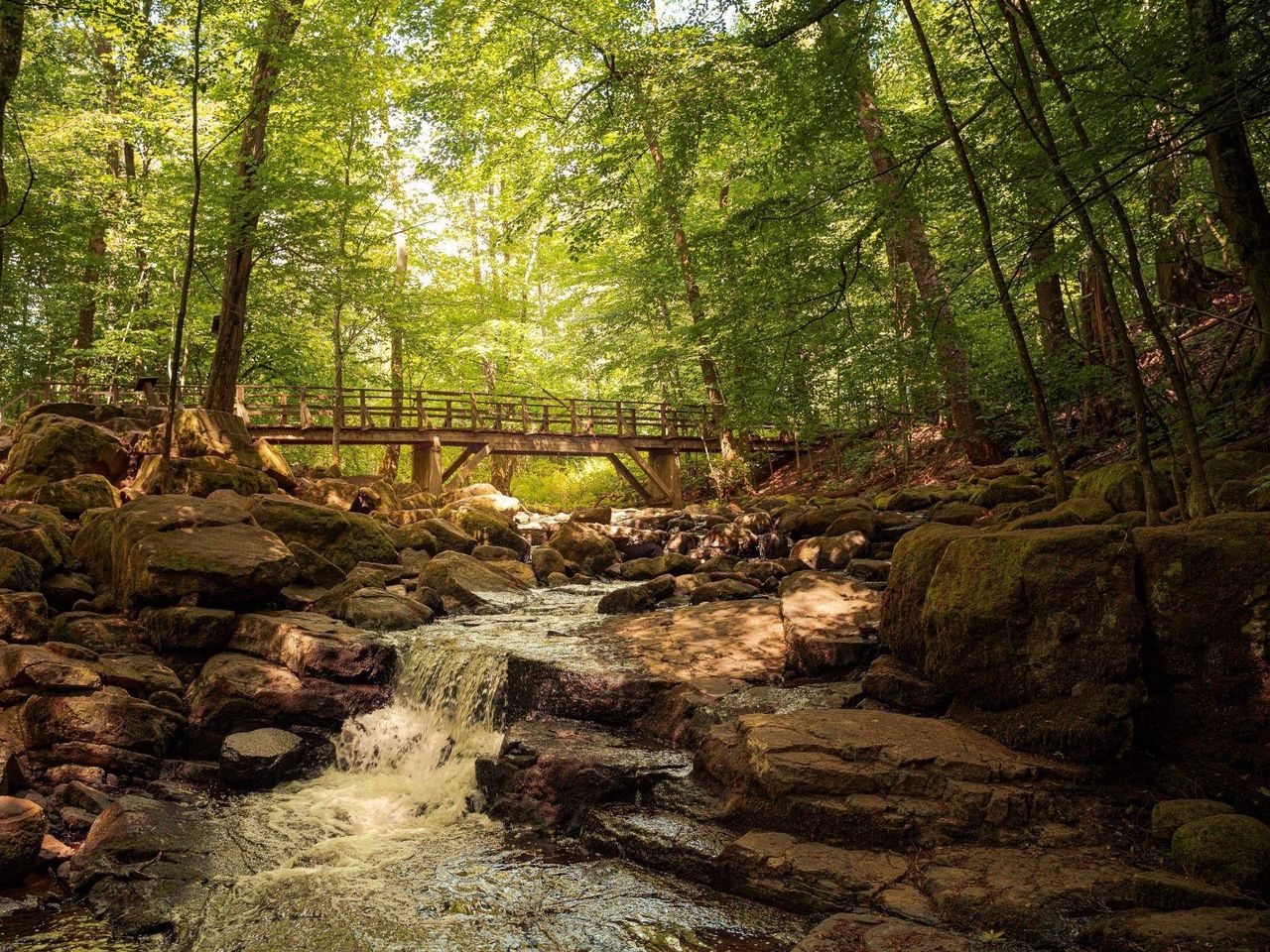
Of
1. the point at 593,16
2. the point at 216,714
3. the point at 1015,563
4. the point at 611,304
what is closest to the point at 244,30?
the point at 593,16

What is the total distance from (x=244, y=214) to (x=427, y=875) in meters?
11.2

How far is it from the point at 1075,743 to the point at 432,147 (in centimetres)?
1500

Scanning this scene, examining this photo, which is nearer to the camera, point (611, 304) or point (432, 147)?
point (432, 147)

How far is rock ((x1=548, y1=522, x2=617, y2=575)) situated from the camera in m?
12.7

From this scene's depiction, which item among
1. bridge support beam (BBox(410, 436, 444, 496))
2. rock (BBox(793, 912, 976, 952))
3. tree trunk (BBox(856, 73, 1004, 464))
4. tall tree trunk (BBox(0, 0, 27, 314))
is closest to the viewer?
rock (BBox(793, 912, 976, 952))

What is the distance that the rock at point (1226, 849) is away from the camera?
9.55 ft

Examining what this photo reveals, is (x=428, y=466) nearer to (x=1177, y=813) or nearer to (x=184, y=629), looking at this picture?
(x=184, y=629)

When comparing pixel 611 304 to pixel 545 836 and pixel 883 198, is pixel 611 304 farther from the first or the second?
pixel 545 836

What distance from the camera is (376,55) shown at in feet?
50.6

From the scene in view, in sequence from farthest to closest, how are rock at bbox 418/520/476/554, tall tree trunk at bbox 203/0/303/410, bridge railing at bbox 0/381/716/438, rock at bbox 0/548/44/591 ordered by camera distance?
bridge railing at bbox 0/381/716/438 → rock at bbox 418/520/476/554 → tall tree trunk at bbox 203/0/303/410 → rock at bbox 0/548/44/591

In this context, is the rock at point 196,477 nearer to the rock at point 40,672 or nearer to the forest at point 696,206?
the forest at point 696,206

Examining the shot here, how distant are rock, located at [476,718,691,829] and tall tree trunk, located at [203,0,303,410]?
10.0 meters

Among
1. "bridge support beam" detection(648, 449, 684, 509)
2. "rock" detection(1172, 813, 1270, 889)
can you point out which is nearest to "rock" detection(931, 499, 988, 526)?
"rock" detection(1172, 813, 1270, 889)

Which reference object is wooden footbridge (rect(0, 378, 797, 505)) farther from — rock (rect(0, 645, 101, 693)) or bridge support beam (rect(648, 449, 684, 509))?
rock (rect(0, 645, 101, 693))
